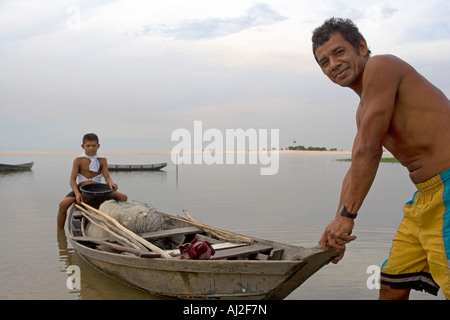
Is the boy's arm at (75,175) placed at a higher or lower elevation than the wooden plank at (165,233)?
higher

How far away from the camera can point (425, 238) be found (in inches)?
90.2

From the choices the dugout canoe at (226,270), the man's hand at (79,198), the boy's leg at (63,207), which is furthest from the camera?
the boy's leg at (63,207)

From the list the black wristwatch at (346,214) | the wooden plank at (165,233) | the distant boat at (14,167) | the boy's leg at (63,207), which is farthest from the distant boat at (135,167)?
the black wristwatch at (346,214)

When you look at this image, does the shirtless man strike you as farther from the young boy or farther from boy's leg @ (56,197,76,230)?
boy's leg @ (56,197,76,230)

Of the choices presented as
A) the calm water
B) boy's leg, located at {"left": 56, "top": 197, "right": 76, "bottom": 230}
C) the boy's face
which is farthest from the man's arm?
boy's leg, located at {"left": 56, "top": 197, "right": 76, "bottom": 230}

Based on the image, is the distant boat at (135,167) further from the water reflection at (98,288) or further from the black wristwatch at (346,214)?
the black wristwatch at (346,214)

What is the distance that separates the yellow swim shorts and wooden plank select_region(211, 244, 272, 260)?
1.69 m

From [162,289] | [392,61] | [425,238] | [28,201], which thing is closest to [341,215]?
[425,238]

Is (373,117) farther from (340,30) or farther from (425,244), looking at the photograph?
(425,244)

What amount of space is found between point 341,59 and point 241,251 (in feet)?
7.57

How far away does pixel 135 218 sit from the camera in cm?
528

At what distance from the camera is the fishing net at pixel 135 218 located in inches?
207

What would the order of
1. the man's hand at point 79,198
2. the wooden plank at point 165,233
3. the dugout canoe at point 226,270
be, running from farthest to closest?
the man's hand at point 79,198 → the wooden plank at point 165,233 → the dugout canoe at point 226,270

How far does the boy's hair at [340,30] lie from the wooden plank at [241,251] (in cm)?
222
